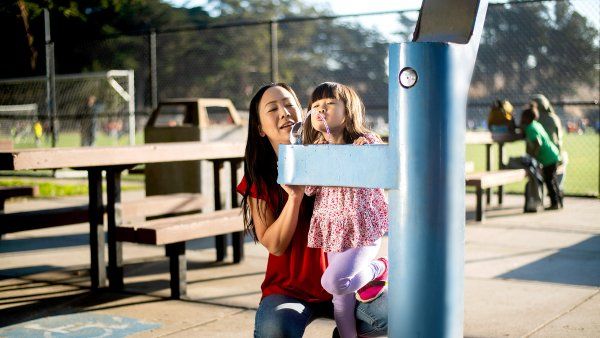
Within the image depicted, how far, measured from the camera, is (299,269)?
103 inches

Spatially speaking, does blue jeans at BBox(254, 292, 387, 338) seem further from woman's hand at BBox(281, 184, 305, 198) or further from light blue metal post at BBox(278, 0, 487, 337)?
light blue metal post at BBox(278, 0, 487, 337)

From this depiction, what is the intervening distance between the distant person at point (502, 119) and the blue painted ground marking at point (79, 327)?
663cm

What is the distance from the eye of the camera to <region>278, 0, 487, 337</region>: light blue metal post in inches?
50.0

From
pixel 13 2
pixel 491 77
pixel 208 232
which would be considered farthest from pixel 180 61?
pixel 208 232

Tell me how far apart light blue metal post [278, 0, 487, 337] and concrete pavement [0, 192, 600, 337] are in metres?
2.66

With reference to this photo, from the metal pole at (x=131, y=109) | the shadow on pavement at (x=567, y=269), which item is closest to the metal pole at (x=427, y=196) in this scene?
the shadow on pavement at (x=567, y=269)

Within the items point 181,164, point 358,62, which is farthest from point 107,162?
point 358,62

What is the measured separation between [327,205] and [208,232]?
2.44 metres

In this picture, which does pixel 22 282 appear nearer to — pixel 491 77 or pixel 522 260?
pixel 522 260

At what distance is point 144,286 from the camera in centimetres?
520

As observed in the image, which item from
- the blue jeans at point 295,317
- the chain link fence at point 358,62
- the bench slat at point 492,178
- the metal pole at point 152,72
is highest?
the chain link fence at point 358,62

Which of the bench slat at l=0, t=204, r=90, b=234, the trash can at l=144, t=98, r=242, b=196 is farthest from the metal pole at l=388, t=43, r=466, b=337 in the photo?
the trash can at l=144, t=98, r=242, b=196

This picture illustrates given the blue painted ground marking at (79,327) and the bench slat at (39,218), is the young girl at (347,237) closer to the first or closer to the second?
the blue painted ground marking at (79,327)

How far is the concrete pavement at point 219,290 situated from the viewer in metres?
4.10
